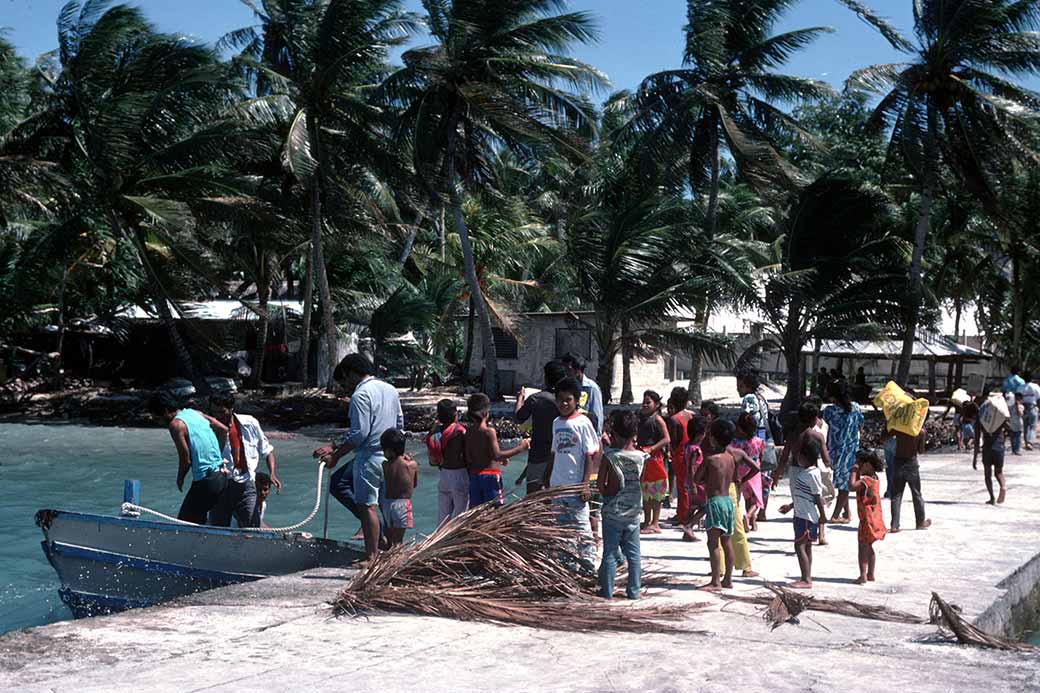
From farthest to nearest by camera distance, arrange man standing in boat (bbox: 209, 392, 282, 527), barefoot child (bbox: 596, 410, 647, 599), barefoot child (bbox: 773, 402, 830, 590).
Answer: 1. man standing in boat (bbox: 209, 392, 282, 527)
2. barefoot child (bbox: 773, 402, 830, 590)
3. barefoot child (bbox: 596, 410, 647, 599)

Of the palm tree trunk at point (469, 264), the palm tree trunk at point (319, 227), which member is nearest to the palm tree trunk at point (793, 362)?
the palm tree trunk at point (469, 264)

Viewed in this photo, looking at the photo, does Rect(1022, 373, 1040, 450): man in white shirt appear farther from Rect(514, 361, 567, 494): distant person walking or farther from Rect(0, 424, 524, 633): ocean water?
Rect(514, 361, 567, 494): distant person walking

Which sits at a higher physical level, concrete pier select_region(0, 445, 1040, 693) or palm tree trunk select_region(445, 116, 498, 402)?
palm tree trunk select_region(445, 116, 498, 402)

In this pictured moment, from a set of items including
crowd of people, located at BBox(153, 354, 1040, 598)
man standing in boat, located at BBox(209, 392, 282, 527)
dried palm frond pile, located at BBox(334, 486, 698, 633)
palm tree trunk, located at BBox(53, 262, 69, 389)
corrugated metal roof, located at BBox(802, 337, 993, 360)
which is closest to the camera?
dried palm frond pile, located at BBox(334, 486, 698, 633)

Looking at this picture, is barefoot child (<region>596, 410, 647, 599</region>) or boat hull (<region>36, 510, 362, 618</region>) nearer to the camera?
barefoot child (<region>596, 410, 647, 599</region>)

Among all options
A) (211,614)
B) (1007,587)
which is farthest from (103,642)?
(1007,587)

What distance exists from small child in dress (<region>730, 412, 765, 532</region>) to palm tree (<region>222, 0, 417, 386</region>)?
57.6 feet

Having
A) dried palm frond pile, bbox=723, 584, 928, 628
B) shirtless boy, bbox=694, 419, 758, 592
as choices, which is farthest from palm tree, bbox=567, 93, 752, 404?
dried palm frond pile, bbox=723, 584, 928, 628

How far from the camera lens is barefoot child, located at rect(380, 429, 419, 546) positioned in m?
9.33

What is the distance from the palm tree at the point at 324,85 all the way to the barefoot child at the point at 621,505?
19.7m

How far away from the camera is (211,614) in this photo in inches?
310

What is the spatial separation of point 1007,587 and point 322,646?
572 centimetres

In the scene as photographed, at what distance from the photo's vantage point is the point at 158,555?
32.2 ft

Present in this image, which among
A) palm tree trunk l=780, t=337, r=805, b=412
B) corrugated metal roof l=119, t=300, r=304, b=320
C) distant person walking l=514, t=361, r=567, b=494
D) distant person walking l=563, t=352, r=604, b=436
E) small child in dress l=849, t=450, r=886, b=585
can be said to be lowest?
small child in dress l=849, t=450, r=886, b=585
